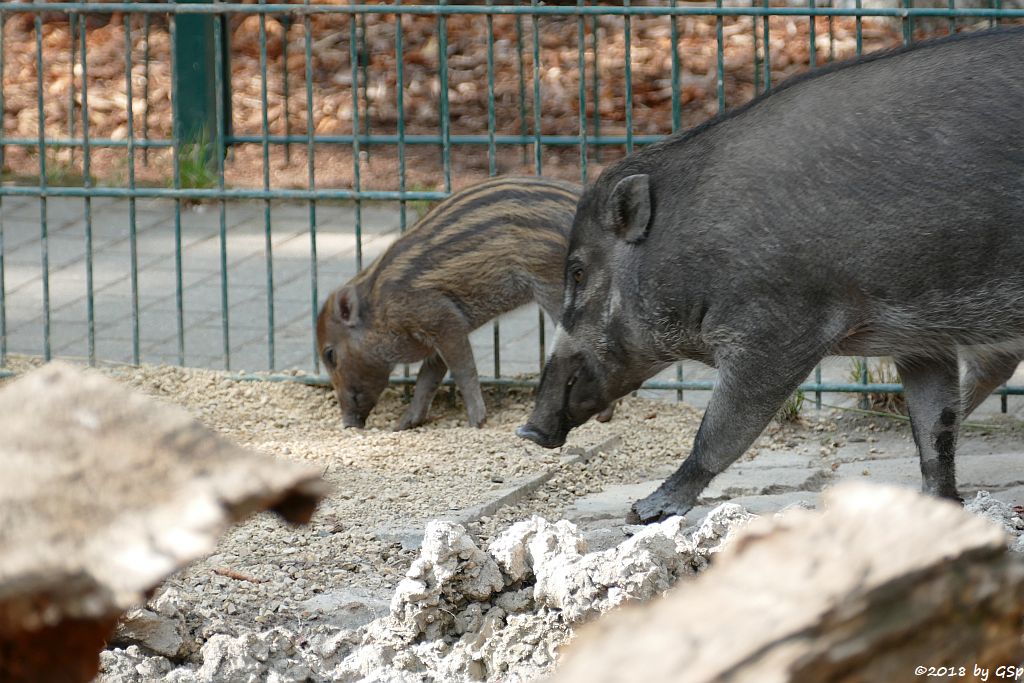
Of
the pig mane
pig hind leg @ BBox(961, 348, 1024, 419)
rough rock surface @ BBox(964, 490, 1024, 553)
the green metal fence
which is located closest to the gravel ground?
pig hind leg @ BBox(961, 348, 1024, 419)

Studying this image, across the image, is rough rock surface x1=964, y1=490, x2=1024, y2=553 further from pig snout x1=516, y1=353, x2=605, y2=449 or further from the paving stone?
pig snout x1=516, y1=353, x2=605, y2=449

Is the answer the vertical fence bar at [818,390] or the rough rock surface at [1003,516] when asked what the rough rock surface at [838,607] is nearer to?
the rough rock surface at [1003,516]

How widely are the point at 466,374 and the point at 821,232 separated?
2463 millimetres

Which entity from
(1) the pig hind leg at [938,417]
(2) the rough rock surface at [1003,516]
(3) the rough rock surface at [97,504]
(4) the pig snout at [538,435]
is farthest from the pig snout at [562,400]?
(3) the rough rock surface at [97,504]

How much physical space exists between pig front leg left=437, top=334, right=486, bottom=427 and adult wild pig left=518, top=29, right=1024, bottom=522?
68.5 inches

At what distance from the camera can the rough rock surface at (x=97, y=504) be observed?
166cm

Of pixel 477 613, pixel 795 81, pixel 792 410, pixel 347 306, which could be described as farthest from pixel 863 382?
pixel 477 613

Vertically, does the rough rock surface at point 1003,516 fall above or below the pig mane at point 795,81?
below

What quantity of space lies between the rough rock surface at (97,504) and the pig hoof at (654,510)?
2.55 m

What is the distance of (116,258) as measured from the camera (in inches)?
349

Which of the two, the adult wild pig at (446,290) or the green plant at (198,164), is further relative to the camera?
the green plant at (198,164)

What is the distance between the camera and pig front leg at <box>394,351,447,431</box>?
6434 millimetres

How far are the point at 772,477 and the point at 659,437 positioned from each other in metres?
0.71

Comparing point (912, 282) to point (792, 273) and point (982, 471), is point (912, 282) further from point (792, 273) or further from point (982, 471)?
point (982, 471)
